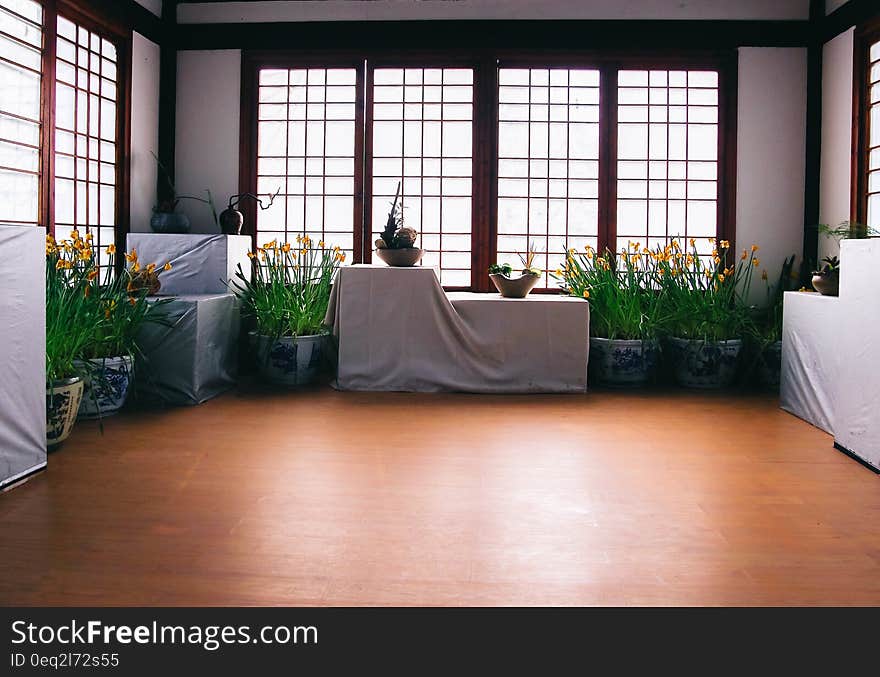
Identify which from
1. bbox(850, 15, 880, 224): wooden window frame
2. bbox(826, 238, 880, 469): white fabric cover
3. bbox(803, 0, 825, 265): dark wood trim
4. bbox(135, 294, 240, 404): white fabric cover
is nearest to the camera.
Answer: bbox(826, 238, 880, 469): white fabric cover

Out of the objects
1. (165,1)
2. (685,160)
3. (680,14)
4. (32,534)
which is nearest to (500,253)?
(685,160)

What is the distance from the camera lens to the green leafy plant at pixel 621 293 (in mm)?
5969

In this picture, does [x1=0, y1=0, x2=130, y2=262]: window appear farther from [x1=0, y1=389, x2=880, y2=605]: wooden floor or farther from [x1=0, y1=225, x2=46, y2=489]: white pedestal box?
[x1=0, y1=225, x2=46, y2=489]: white pedestal box

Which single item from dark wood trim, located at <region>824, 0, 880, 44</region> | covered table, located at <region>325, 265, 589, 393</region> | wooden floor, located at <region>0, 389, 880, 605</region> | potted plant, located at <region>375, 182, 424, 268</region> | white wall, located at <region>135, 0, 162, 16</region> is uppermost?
white wall, located at <region>135, 0, 162, 16</region>

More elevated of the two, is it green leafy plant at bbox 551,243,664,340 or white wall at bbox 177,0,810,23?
white wall at bbox 177,0,810,23

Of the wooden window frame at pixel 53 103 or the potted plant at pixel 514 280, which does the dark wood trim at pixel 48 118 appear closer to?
the wooden window frame at pixel 53 103

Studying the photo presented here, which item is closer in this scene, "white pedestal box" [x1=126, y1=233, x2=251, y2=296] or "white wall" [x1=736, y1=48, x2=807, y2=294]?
"white pedestal box" [x1=126, y1=233, x2=251, y2=296]

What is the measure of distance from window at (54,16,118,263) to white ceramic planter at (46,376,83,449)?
5.78 feet

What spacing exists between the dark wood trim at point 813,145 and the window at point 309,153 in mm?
3354

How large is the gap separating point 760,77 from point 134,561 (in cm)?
572

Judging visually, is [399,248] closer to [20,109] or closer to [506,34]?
[506,34]

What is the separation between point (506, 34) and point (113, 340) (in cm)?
373

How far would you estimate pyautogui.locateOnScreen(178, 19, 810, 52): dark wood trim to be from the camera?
254 inches

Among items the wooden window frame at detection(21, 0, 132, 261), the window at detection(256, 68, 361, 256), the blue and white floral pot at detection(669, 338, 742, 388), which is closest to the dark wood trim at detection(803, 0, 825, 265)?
the blue and white floral pot at detection(669, 338, 742, 388)
